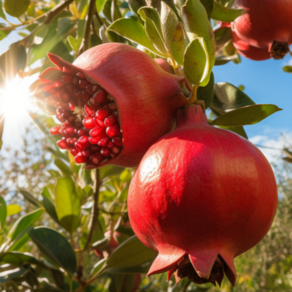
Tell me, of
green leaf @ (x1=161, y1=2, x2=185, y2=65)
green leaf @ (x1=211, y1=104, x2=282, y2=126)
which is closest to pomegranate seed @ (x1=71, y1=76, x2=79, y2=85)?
green leaf @ (x1=161, y1=2, x2=185, y2=65)

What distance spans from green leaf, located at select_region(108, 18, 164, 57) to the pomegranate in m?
0.12

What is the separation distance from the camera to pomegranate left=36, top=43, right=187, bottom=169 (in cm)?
58

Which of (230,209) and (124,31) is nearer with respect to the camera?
(230,209)

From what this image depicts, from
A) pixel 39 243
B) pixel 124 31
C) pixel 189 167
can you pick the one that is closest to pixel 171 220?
pixel 189 167

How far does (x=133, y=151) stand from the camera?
24.7 inches

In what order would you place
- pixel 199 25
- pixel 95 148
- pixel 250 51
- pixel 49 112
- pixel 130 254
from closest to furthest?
1. pixel 199 25
2. pixel 95 148
3. pixel 49 112
4. pixel 130 254
5. pixel 250 51

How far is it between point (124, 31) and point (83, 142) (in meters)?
0.30

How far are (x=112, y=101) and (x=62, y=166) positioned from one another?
3.00 feet

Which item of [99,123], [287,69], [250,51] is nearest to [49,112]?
[99,123]

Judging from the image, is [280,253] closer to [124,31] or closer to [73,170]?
[73,170]

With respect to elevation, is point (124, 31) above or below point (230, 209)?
above

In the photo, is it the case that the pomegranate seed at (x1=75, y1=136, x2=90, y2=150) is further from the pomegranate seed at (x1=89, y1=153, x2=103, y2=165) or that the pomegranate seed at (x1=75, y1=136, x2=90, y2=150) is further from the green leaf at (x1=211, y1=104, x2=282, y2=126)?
the green leaf at (x1=211, y1=104, x2=282, y2=126)

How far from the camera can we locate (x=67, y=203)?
1.10m

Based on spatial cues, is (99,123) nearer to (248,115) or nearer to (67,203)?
(248,115)
